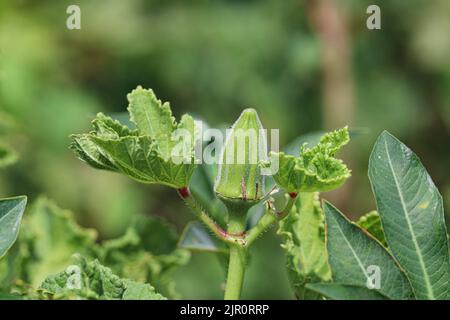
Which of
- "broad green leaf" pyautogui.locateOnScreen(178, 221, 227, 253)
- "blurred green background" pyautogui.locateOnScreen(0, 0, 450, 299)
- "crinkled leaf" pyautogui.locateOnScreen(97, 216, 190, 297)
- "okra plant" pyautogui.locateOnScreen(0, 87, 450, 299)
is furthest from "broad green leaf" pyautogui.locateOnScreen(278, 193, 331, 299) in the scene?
"blurred green background" pyautogui.locateOnScreen(0, 0, 450, 299)

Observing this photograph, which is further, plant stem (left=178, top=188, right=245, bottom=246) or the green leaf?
the green leaf

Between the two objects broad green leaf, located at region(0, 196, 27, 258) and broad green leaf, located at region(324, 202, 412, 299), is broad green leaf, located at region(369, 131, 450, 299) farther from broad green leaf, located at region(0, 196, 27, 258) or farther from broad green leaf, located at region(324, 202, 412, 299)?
broad green leaf, located at region(0, 196, 27, 258)

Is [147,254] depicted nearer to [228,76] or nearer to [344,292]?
[344,292]

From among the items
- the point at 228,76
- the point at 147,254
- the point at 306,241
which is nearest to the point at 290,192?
the point at 306,241

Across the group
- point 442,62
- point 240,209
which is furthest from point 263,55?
point 240,209

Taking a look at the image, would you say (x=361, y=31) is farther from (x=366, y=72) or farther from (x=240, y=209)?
(x=240, y=209)
